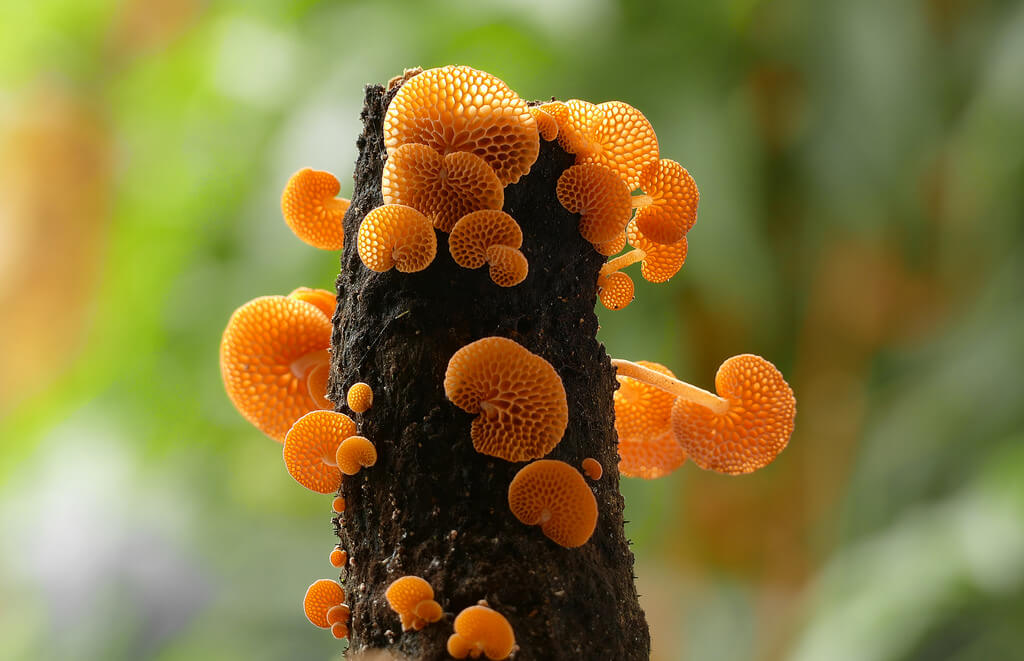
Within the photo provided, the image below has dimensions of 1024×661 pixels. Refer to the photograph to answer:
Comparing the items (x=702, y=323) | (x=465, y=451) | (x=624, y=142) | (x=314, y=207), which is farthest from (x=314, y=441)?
(x=702, y=323)

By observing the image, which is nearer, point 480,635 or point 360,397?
point 480,635

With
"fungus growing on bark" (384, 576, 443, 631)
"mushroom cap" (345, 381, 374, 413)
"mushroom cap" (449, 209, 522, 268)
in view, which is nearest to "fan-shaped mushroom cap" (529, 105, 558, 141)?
"mushroom cap" (449, 209, 522, 268)

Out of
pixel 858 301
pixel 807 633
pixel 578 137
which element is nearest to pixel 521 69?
pixel 858 301

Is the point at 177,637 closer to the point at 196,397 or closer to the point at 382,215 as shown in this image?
the point at 196,397

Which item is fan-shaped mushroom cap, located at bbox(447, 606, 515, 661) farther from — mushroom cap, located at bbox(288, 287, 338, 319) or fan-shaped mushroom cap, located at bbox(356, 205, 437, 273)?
mushroom cap, located at bbox(288, 287, 338, 319)

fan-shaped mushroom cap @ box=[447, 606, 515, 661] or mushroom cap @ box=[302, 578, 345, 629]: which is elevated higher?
mushroom cap @ box=[302, 578, 345, 629]

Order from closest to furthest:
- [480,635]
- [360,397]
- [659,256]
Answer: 1. [480,635]
2. [360,397]
3. [659,256]

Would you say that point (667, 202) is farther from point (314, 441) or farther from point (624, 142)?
point (314, 441)
